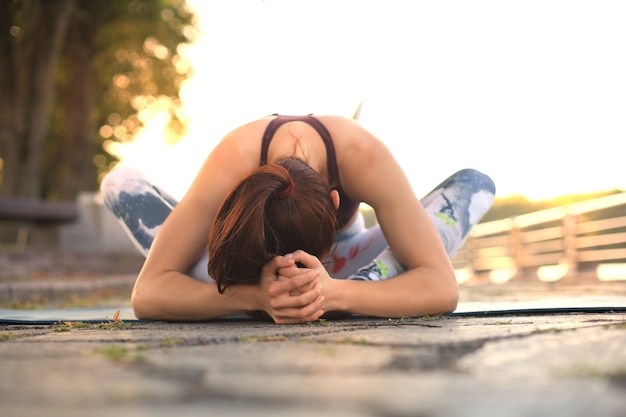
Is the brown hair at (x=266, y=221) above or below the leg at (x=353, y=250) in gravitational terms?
above

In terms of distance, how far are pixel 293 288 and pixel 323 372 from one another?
89 centimetres

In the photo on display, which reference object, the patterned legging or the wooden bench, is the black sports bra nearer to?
the patterned legging

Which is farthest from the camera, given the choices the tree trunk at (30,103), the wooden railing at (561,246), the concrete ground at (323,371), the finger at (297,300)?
the tree trunk at (30,103)

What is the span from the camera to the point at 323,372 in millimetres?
1295

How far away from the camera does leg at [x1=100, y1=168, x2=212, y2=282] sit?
3.14m

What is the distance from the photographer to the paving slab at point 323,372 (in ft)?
3.36

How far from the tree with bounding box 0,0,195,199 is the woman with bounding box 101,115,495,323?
36.6 ft

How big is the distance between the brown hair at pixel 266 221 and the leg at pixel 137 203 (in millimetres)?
977

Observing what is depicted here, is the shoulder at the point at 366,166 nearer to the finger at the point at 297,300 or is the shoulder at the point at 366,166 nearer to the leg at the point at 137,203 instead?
the finger at the point at 297,300

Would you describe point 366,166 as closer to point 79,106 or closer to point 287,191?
point 287,191

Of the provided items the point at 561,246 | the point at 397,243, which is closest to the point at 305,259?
the point at 397,243

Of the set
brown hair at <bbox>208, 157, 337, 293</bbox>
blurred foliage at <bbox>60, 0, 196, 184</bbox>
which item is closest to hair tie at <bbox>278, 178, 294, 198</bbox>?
brown hair at <bbox>208, 157, 337, 293</bbox>

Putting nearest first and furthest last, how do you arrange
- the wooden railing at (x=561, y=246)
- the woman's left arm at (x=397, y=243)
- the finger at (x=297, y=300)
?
the finger at (x=297, y=300)
the woman's left arm at (x=397, y=243)
the wooden railing at (x=561, y=246)

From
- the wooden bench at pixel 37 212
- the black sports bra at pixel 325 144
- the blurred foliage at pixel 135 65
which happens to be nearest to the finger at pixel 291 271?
the black sports bra at pixel 325 144
